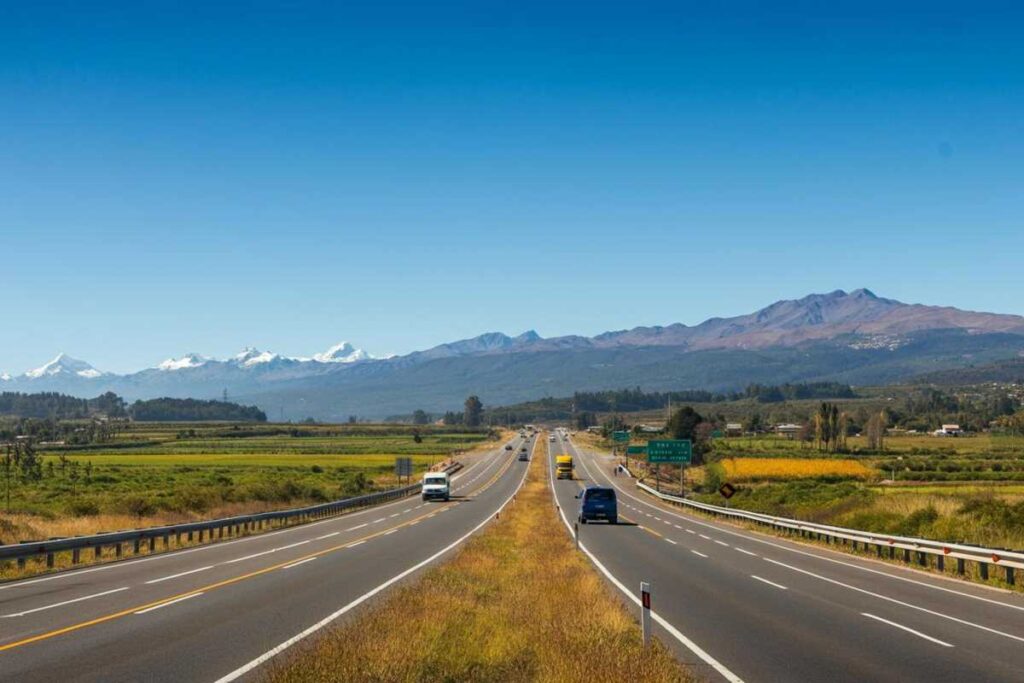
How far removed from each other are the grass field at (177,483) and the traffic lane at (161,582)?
22.1ft

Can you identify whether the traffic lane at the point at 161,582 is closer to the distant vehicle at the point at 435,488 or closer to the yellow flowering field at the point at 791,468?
the distant vehicle at the point at 435,488

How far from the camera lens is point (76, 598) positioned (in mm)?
19703

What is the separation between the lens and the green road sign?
84.9 meters

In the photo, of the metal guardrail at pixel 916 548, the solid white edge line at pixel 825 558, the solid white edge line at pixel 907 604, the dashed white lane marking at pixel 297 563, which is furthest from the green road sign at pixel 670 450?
the dashed white lane marking at pixel 297 563

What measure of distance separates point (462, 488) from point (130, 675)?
83.6 meters

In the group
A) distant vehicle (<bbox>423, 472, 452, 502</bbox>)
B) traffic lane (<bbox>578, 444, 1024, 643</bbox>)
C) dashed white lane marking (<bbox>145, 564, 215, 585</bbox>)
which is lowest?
distant vehicle (<bbox>423, 472, 452, 502</bbox>)

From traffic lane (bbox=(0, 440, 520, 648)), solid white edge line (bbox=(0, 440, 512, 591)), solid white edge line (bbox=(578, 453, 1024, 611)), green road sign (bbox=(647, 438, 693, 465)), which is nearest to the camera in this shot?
traffic lane (bbox=(0, 440, 520, 648))

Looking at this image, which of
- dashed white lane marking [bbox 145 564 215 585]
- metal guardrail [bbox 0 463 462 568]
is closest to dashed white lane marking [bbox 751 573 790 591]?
dashed white lane marking [bbox 145 564 215 585]

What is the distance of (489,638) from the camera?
44.9 ft

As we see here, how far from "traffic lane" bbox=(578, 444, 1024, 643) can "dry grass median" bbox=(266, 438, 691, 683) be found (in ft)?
20.7

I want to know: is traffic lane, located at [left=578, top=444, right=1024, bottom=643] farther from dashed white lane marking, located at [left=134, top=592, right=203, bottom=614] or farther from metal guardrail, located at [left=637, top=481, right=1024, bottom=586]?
dashed white lane marking, located at [left=134, top=592, right=203, bottom=614]

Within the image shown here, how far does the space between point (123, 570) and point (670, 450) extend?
64.0 m

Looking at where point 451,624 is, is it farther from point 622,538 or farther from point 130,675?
point 622,538

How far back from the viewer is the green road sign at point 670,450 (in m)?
84.9
